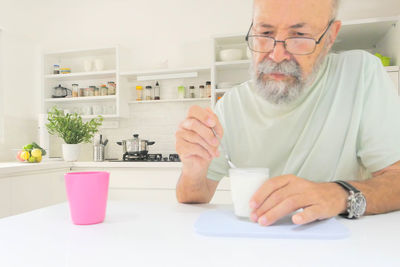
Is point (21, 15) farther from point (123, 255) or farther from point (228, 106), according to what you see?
point (123, 255)

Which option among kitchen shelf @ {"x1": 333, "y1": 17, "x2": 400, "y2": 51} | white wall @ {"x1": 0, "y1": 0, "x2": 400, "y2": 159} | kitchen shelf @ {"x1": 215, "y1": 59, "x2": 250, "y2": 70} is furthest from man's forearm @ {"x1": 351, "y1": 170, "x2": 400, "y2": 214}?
white wall @ {"x1": 0, "y1": 0, "x2": 400, "y2": 159}

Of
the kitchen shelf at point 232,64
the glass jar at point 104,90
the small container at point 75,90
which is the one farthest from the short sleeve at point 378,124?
the small container at point 75,90

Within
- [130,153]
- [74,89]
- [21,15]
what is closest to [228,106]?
[130,153]

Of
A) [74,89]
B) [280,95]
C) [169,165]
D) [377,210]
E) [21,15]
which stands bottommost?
[169,165]

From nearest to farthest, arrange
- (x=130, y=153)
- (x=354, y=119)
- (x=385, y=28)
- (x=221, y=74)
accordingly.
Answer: (x=354, y=119), (x=385, y=28), (x=130, y=153), (x=221, y=74)

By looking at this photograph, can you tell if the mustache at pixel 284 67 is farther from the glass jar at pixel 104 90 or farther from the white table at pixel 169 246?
the glass jar at pixel 104 90

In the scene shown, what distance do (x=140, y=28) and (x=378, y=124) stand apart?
3.17m

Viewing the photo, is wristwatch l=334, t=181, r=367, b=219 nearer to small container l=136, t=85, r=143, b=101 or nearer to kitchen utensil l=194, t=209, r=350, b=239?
kitchen utensil l=194, t=209, r=350, b=239

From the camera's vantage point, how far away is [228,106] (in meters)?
1.23

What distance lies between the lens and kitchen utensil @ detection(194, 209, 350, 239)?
54 centimetres

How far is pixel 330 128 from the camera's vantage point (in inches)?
41.1

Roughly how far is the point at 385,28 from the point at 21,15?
3889 millimetres

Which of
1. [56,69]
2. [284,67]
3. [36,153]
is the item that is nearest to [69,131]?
[36,153]

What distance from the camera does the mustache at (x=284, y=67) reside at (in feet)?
3.24
